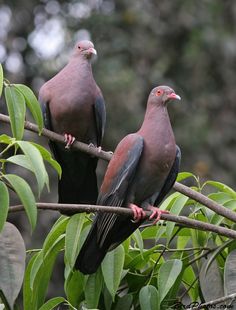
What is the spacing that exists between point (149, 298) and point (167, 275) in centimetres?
11

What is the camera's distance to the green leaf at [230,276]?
2894 millimetres

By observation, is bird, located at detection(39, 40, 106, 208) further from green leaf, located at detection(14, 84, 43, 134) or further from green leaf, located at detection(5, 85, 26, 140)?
green leaf, located at detection(5, 85, 26, 140)

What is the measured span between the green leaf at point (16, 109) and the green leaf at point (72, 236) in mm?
399

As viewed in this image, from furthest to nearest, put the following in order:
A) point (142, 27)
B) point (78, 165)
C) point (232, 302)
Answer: point (142, 27), point (78, 165), point (232, 302)

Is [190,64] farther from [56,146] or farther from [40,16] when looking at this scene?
[56,146]

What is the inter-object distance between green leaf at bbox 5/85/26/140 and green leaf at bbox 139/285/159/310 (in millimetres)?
737

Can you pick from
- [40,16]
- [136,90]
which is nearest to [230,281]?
[136,90]

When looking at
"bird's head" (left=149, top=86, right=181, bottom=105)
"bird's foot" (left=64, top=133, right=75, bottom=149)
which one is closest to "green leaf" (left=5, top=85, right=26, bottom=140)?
"bird's head" (left=149, top=86, right=181, bottom=105)

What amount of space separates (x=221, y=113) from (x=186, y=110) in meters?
0.80

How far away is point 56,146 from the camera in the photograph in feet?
15.2

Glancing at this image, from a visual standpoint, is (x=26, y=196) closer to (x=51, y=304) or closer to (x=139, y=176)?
(x=51, y=304)

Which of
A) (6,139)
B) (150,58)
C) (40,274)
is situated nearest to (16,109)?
(6,139)

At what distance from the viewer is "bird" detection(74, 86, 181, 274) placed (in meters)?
3.44

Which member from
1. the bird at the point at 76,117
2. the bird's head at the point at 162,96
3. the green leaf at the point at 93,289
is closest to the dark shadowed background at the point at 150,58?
the bird at the point at 76,117
